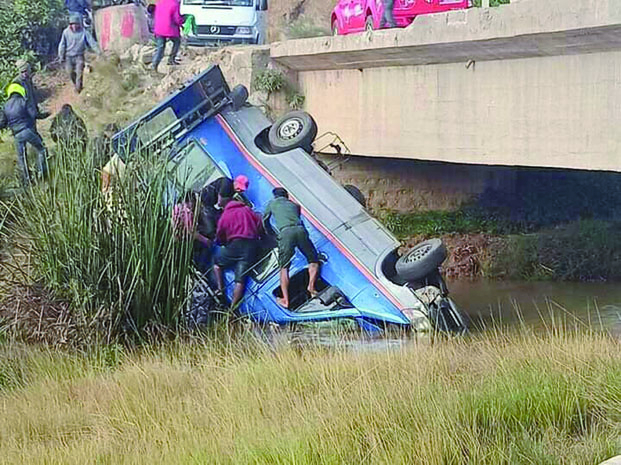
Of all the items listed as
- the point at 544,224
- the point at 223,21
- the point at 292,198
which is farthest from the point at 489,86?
the point at 223,21

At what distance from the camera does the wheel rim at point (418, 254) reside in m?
11.8

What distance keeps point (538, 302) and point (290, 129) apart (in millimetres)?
4251

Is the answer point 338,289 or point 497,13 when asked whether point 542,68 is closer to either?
point 497,13

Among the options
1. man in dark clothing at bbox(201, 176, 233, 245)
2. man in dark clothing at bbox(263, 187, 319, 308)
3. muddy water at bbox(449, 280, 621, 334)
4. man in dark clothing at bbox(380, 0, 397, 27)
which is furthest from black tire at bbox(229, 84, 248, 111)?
muddy water at bbox(449, 280, 621, 334)

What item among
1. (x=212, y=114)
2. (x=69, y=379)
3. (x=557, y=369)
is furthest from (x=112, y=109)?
(x=557, y=369)

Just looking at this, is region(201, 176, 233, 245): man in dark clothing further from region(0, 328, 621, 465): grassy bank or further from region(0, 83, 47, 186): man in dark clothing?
region(0, 83, 47, 186): man in dark clothing

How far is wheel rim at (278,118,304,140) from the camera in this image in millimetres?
14102

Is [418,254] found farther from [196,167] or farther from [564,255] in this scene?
[564,255]

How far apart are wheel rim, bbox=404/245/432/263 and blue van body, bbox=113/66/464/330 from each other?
30cm

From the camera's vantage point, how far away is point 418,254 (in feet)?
39.0

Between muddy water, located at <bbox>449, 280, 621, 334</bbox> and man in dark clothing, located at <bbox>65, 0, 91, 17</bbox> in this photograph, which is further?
man in dark clothing, located at <bbox>65, 0, 91, 17</bbox>

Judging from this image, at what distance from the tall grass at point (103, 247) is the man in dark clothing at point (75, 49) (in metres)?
11.5

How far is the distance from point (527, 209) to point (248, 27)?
9503mm

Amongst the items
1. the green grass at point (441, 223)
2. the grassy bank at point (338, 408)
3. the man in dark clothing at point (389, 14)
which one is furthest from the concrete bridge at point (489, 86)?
the grassy bank at point (338, 408)
